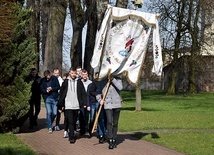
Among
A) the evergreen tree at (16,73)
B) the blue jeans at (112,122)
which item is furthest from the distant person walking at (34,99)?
the blue jeans at (112,122)

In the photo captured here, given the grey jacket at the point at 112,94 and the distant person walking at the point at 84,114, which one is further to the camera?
the distant person walking at the point at 84,114

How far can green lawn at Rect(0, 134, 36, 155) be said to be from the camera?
10.5m

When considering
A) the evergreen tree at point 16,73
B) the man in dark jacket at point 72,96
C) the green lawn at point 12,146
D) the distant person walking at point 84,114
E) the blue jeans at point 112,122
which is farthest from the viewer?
the distant person walking at point 84,114

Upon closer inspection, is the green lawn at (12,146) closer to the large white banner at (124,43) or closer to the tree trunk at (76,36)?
the large white banner at (124,43)

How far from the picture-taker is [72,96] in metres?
12.7

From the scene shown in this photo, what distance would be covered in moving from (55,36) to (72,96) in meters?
11.1

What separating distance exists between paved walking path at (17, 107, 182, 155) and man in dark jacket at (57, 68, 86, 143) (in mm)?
681

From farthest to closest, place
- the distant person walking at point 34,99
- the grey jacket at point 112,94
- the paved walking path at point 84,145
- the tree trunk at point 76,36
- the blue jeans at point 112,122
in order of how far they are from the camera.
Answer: the tree trunk at point 76,36
the distant person walking at point 34,99
the grey jacket at point 112,94
the blue jeans at point 112,122
the paved walking path at point 84,145

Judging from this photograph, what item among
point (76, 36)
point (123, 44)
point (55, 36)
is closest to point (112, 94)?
point (123, 44)

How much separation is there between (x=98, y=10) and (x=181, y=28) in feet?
76.7

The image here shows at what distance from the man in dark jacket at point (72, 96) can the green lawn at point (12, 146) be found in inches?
55.5

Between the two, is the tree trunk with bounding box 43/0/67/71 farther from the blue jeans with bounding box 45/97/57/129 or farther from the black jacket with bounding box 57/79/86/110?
the black jacket with bounding box 57/79/86/110

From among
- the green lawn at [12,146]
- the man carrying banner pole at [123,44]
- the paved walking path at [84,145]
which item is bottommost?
the paved walking path at [84,145]

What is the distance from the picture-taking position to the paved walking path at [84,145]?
10.8 m
